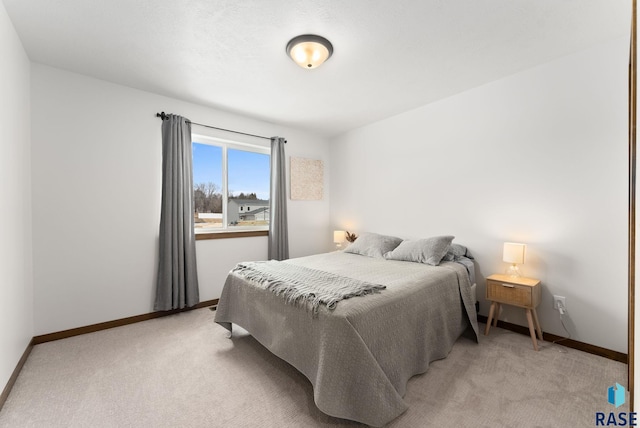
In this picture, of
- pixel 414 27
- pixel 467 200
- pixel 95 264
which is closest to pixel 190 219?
pixel 95 264

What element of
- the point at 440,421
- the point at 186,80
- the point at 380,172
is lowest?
the point at 440,421

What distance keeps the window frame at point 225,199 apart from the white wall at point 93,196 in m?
0.32

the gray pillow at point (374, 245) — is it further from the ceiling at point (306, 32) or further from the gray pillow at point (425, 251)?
the ceiling at point (306, 32)

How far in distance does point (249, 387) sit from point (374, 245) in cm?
209

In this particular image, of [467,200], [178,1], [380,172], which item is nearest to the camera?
[178,1]

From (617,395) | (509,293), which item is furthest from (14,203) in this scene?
(617,395)

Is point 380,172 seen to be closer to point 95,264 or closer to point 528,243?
point 528,243

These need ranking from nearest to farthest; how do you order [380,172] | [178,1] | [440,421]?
[440,421]
[178,1]
[380,172]

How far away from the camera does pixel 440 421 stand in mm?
1516

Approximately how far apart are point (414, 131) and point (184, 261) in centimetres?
321

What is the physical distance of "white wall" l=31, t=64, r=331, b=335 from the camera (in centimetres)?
248

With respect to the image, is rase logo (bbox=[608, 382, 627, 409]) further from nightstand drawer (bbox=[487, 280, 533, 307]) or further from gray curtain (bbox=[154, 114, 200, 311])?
gray curtain (bbox=[154, 114, 200, 311])

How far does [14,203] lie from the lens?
79.7 inches

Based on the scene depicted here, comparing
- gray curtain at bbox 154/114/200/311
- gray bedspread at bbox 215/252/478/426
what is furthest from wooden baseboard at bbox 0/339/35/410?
gray bedspread at bbox 215/252/478/426
